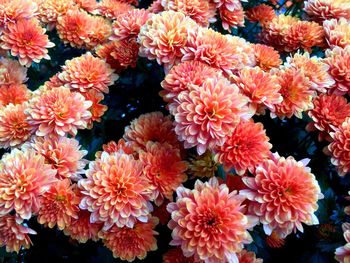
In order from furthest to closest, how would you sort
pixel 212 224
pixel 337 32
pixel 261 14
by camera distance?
1. pixel 261 14
2. pixel 337 32
3. pixel 212 224

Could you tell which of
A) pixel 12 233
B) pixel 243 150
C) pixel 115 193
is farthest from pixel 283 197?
pixel 12 233

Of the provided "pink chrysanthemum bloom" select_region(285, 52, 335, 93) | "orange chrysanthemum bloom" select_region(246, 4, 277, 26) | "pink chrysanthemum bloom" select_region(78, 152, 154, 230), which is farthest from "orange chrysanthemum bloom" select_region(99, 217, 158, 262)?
"orange chrysanthemum bloom" select_region(246, 4, 277, 26)

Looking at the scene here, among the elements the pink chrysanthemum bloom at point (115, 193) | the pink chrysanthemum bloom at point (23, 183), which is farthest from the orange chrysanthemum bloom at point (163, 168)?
the pink chrysanthemum bloom at point (23, 183)

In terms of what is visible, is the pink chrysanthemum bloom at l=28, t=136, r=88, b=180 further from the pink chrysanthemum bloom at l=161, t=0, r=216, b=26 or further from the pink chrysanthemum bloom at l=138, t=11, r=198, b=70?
the pink chrysanthemum bloom at l=161, t=0, r=216, b=26

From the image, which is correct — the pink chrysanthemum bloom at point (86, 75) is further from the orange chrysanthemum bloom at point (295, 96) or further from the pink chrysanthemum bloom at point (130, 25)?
the orange chrysanthemum bloom at point (295, 96)

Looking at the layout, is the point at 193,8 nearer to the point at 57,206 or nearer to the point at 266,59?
the point at 266,59

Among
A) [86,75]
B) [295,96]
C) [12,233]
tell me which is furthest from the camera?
[86,75]
